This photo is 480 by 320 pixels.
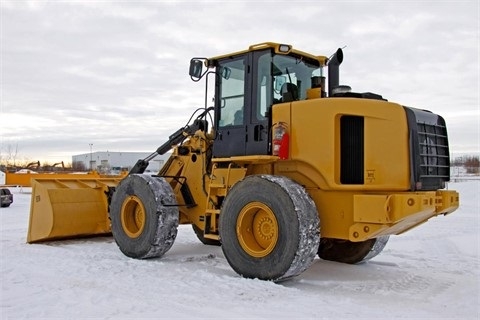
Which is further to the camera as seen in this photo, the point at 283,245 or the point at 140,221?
the point at 140,221

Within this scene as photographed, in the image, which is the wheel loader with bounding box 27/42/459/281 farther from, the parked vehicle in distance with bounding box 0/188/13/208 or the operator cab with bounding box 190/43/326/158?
the parked vehicle in distance with bounding box 0/188/13/208

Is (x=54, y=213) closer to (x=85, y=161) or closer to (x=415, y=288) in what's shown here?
(x=415, y=288)

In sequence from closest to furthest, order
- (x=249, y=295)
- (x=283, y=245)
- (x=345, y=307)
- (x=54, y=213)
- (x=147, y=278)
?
(x=345, y=307) < (x=249, y=295) < (x=283, y=245) < (x=147, y=278) < (x=54, y=213)

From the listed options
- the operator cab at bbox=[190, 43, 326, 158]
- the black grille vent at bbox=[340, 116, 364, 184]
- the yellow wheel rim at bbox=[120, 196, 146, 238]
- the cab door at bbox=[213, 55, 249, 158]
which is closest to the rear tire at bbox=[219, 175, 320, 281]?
the black grille vent at bbox=[340, 116, 364, 184]

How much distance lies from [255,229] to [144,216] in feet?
6.89

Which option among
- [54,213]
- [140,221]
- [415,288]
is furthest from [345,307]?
[54,213]

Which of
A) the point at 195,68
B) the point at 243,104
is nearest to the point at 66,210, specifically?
the point at 195,68

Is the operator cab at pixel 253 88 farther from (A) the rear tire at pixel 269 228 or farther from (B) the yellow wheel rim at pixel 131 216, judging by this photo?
(B) the yellow wheel rim at pixel 131 216

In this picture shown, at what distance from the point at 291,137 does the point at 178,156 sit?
2.75 metres

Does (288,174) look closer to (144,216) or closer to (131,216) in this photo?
(144,216)

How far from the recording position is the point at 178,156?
8797mm

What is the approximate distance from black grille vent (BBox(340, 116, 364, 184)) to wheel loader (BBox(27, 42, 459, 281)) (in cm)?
1

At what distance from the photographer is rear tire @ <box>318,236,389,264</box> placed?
7.63 metres

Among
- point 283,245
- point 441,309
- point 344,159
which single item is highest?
point 344,159
